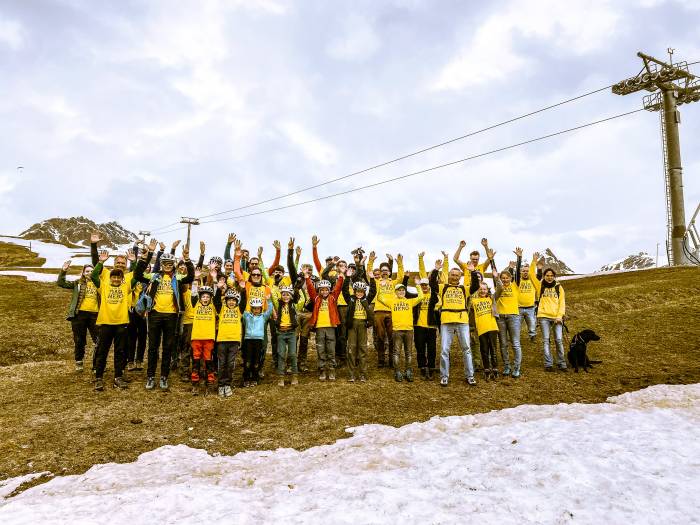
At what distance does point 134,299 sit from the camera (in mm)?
13891

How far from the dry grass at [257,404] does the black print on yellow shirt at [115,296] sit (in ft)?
8.62

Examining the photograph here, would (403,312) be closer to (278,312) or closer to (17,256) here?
(278,312)

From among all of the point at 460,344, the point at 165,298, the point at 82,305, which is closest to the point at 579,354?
the point at 460,344

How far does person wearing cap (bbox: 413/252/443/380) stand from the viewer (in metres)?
14.3

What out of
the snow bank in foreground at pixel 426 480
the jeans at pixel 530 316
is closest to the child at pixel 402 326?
the snow bank in foreground at pixel 426 480

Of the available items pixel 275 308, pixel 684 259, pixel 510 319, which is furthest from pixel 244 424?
pixel 684 259

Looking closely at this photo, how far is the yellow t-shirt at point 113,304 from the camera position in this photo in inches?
496

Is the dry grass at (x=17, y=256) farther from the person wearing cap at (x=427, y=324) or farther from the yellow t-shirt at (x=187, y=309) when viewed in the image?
the person wearing cap at (x=427, y=324)

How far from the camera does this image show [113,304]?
12703 mm

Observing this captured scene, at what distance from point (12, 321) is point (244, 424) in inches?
819

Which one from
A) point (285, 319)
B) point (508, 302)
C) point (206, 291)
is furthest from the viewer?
point (508, 302)

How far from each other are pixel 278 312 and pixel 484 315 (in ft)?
22.4

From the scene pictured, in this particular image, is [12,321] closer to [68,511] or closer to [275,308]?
[275,308]

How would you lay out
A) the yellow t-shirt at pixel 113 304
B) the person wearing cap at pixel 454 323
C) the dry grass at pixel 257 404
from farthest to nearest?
the person wearing cap at pixel 454 323
the yellow t-shirt at pixel 113 304
the dry grass at pixel 257 404
